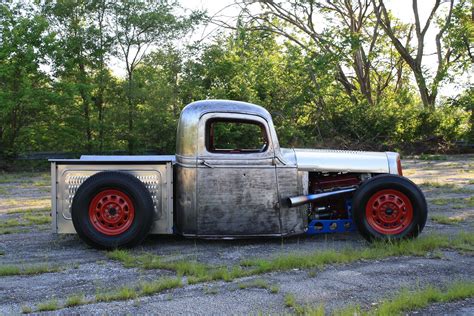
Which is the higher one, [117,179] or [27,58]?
[27,58]

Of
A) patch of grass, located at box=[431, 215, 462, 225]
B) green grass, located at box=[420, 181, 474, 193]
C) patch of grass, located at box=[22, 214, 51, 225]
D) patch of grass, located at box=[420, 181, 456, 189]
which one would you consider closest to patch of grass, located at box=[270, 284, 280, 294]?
patch of grass, located at box=[431, 215, 462, 225]

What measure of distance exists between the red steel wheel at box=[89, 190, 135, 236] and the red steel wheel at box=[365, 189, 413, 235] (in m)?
2.94

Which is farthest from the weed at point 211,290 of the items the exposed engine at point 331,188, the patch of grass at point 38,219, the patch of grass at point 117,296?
the patch of grass at point 38,219

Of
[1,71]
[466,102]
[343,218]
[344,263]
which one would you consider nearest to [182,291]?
[344,263]

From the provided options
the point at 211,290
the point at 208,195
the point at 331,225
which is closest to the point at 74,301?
the point at 211,290

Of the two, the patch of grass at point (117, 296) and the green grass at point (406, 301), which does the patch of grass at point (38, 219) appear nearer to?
the patch of grass at point (117, 296)

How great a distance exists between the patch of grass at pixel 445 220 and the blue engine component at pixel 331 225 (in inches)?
82.3

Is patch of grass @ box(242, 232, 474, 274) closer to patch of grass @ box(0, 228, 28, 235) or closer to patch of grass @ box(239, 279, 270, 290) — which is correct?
patch of grass @ box(239, 279, 270, 290)

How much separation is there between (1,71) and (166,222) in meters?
15.1

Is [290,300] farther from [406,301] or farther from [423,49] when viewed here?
[423,49]

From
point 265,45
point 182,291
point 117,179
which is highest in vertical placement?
point 265,45

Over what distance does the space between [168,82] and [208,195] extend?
16.9m

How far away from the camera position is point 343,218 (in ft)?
22.6

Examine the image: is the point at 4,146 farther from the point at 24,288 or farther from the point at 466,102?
the point at 466,102
